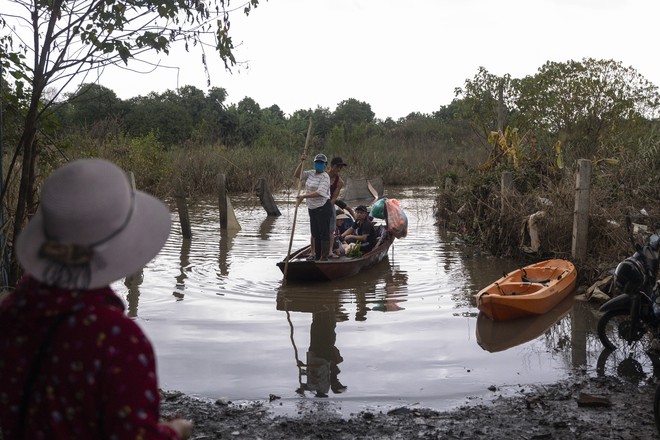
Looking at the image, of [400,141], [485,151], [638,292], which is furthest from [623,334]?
[400,141]

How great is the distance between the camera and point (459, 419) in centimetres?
588

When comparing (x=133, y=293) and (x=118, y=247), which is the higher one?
(x=118, y=247)

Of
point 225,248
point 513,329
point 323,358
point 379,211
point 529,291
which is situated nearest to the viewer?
point 323,358

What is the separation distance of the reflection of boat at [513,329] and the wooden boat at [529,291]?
0.09 meters

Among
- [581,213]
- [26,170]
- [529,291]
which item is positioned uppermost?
[26,170]

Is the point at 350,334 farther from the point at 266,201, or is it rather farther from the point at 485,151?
the point at 485,151

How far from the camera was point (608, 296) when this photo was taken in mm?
10414

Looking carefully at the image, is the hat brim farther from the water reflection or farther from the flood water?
the water reflection

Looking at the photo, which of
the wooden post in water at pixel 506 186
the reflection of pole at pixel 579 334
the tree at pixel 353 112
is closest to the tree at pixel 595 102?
the wooden post in water at pixel 506 186

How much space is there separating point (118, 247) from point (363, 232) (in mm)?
12430

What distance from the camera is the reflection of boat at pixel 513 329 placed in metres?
8.66

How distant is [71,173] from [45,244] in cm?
Answer: 19

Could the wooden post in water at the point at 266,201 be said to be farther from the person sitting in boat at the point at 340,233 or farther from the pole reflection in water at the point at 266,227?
the person sitting in boat at the point at 340,233

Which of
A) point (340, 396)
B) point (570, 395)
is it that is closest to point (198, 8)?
point (340, 396)
